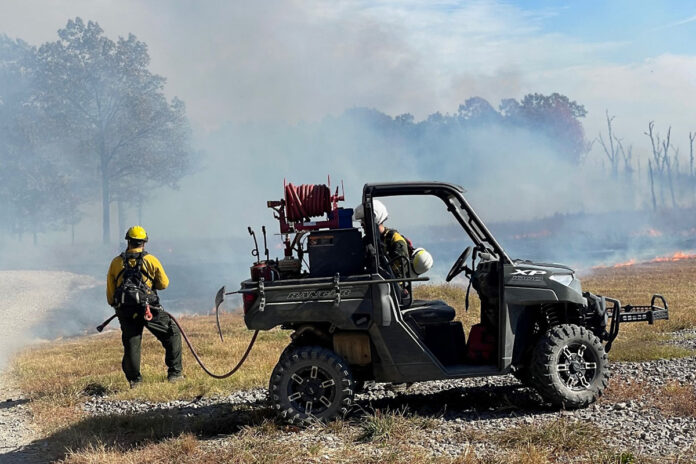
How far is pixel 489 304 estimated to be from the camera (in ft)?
24.0

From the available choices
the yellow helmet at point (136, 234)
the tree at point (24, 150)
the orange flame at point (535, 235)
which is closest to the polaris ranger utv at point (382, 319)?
the yellow helmet at point (136, 234)

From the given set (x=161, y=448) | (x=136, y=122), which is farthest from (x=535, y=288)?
(x=136, y=122)

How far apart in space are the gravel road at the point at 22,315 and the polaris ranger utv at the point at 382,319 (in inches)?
102

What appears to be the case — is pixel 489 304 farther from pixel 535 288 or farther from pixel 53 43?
pixel 53 43

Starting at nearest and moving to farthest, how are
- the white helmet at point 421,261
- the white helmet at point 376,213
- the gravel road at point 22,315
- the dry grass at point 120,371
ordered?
the white helmet at point 421,261
the white helmet at point 376,213
the gravel road at point 22,315
the dry grass at point 120,371

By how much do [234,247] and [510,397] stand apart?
41228 mm

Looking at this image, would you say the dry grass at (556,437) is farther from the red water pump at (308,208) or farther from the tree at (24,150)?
the tree at (24,150)

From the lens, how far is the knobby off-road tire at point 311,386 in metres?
6.84

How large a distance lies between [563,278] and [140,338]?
5.47 metres

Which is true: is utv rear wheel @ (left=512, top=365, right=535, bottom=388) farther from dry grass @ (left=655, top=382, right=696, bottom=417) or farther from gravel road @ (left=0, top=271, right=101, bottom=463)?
gravel road @ (left=0, top=271, right=101, bottom=463)

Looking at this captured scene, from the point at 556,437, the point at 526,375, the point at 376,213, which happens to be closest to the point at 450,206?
the point at 376,213

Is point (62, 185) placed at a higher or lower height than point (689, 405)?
higher

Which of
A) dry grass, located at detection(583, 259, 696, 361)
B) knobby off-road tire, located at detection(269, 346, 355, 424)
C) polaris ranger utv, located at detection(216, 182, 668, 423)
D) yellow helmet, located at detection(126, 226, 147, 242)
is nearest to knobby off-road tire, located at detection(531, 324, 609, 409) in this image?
polaris ranger utv, located at detection(216, 182, 668, 423)

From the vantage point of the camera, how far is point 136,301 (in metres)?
9.38
